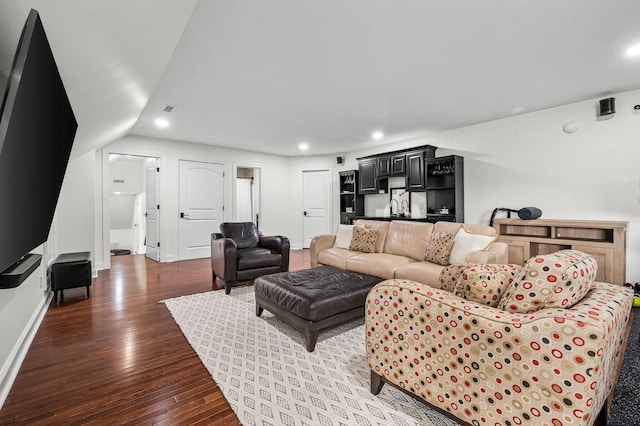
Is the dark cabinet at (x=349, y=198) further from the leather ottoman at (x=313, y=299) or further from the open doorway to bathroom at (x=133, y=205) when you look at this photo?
the open doorway to bathroom at (x=133, y=205)

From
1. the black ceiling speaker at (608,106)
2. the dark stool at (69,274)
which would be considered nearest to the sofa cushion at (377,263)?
the black ceiling speaker at (608,106)

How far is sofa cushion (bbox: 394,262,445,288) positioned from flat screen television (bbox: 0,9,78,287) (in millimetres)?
2831

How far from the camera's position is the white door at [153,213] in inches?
223

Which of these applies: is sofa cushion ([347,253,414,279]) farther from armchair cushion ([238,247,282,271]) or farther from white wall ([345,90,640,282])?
white wall ([345,90,640,282])

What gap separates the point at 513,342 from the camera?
1.09 metres

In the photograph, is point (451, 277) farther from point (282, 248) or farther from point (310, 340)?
point (282, 248)

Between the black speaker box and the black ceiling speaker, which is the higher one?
the black ceiling speaker

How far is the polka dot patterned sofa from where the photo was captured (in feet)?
3.27

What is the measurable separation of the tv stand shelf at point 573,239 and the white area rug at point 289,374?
280 centimetres

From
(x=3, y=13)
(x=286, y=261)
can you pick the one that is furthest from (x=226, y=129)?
(x=3, y=13)

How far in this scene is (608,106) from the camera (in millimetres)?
3461

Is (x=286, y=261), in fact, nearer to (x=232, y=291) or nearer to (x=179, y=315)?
(x=232, y=291)

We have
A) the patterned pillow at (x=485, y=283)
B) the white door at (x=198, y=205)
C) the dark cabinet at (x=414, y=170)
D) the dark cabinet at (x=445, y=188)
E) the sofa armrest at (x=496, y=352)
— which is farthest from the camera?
the white door at (x=198, y=205)

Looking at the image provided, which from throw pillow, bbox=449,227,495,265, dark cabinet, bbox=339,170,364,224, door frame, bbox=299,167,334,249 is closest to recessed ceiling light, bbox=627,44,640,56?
throw pillow, bbox=449,227,495,265
